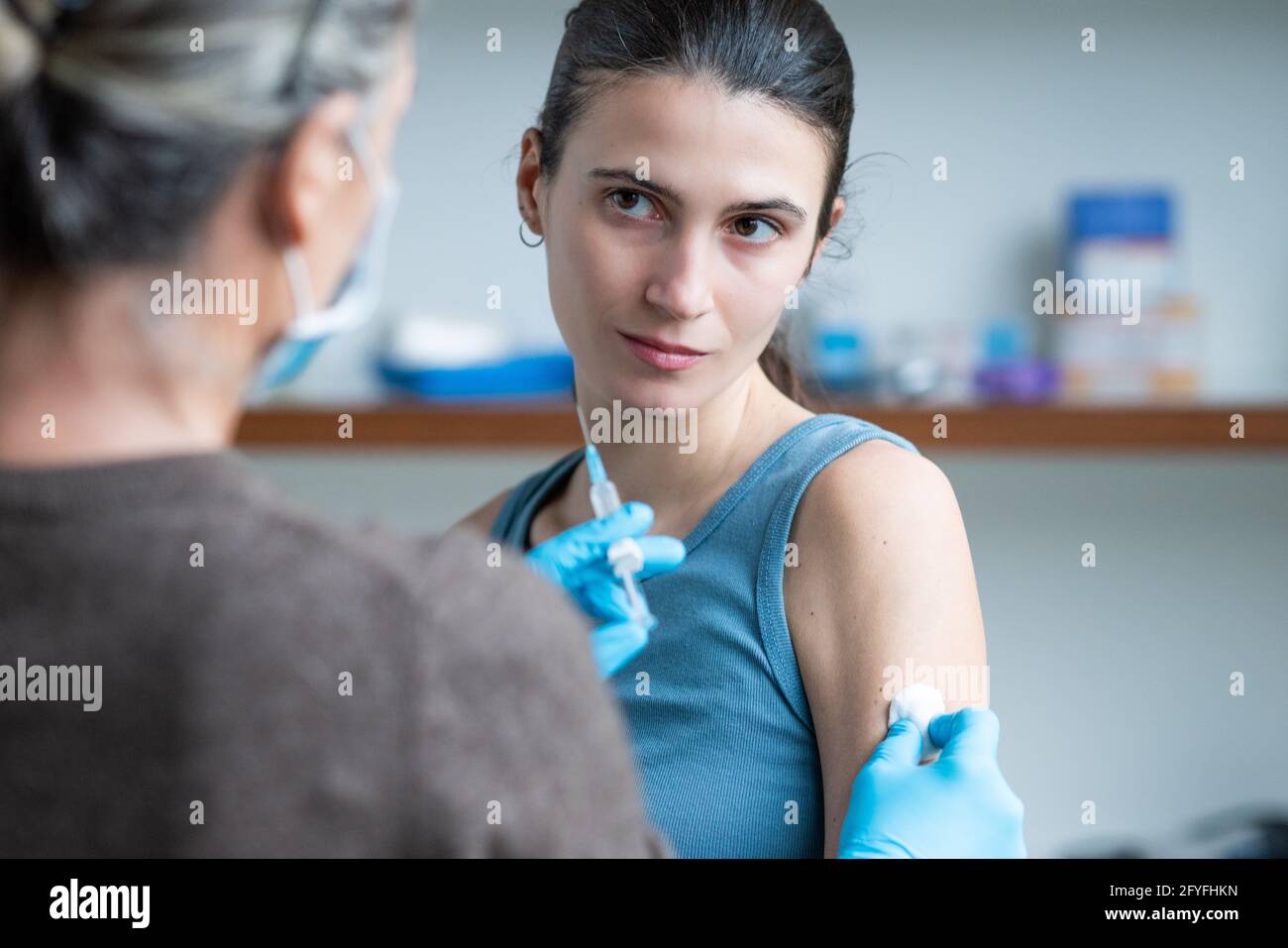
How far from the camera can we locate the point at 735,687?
38.5 inches

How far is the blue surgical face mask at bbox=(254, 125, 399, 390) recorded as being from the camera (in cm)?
59

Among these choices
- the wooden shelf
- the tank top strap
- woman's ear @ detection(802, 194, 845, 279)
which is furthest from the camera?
the wooden shelf

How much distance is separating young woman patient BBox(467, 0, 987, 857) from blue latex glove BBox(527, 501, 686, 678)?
0.19 ft

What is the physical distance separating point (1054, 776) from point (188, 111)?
2030 mm

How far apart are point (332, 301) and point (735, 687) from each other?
47 centimetres

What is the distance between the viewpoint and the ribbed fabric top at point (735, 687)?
961 millimetres

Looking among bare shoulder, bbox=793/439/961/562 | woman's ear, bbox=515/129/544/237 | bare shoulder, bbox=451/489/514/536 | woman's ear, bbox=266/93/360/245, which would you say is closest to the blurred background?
bare shoulder, bbox=451/489/514/536

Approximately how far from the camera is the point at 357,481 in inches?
92.4

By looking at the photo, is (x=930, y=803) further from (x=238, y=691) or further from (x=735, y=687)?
(x=238, y=691)

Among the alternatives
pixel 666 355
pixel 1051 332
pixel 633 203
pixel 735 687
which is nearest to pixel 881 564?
pixel 735 687

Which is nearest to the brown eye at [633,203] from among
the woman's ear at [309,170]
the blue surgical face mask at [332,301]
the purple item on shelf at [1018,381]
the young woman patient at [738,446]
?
the young woman patient at [738,446]

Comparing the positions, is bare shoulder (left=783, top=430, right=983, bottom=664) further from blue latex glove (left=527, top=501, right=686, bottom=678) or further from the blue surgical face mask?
the blue surgical face mask
